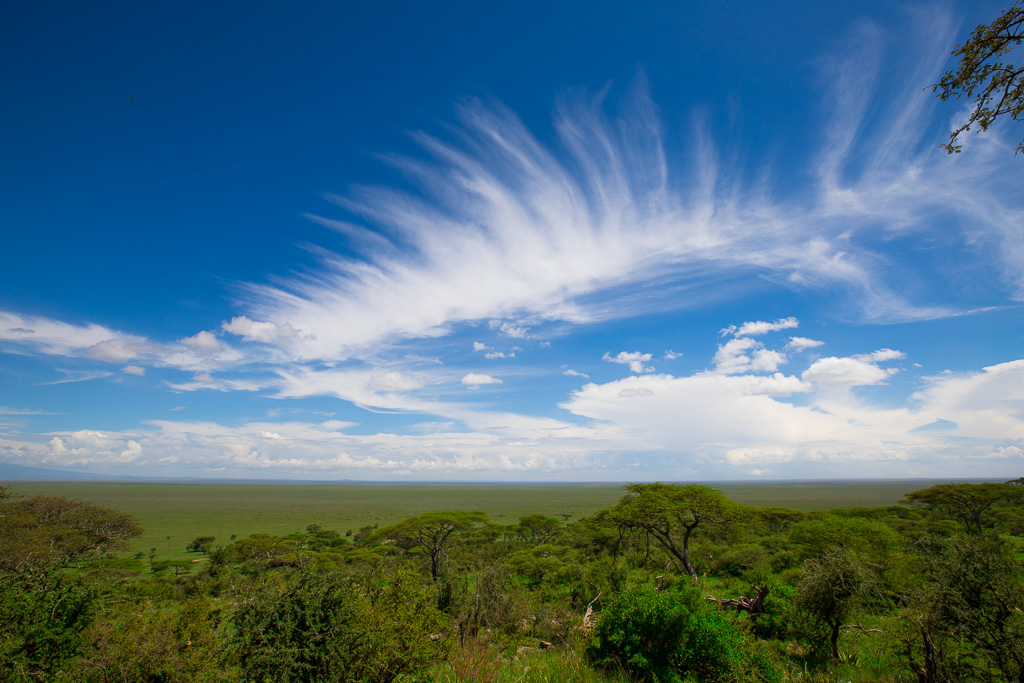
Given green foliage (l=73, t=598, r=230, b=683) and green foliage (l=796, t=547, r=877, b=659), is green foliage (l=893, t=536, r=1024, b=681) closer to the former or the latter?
green foliage (l=796, t=547, r=877, b=659)

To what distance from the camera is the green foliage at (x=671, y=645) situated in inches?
426

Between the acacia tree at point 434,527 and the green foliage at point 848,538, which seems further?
the acacia tree at point 434,527

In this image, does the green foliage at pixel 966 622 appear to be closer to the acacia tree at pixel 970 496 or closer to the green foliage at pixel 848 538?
the green foliage at pixel 848 538

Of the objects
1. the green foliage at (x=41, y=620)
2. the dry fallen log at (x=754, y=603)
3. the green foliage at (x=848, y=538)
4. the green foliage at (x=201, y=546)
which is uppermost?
the green foliage at (x=41, y=620)

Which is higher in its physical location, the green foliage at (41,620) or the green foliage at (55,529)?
the green foliage at (41,620)

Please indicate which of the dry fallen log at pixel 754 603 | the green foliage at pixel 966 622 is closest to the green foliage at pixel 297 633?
the green foliage at pixel 966 622

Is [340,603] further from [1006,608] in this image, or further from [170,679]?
[1006,608]

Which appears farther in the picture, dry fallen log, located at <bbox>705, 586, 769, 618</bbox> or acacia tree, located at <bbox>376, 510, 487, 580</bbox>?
acacia tree, located at <bbox>376, 510, 487, 580</bbox>

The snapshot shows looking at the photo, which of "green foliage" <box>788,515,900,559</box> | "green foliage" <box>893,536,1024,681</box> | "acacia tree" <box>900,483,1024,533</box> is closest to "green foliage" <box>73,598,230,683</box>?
"green foliage" <box>893,536,1024,681</box>

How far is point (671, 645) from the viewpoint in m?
→ 11.3

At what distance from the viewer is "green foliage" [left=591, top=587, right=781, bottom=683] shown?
426 inches

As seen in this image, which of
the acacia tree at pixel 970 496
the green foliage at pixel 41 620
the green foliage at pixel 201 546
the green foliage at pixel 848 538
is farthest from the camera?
the green foliage at pixel 201 546

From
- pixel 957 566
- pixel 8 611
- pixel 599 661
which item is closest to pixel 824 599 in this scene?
pixel 957 566

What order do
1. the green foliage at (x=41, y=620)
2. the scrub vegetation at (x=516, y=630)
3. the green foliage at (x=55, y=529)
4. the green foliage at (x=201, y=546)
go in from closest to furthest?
1. the scrub vegetation at (x=516, y=630)
2. the green foliage at (x=41, y=620)
3. the green foliage at (x=55, y=529)
4. the green foliage at (x=201, y=546)
